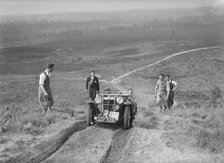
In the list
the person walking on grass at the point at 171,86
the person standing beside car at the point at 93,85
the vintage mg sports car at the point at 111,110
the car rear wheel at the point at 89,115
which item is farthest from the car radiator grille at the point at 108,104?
the person walking on grass at the point at 171,86

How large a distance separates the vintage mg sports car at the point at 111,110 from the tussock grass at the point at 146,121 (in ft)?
1.08

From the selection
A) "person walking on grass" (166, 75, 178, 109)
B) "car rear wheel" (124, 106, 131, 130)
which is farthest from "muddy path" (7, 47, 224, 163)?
"person walking on grass" (166, 75, 178, 109)

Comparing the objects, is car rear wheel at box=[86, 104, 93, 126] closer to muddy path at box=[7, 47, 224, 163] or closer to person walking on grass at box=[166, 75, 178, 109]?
muddy path at box=[7, 47, 224, 163]

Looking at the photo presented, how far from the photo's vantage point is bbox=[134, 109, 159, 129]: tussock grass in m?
13.5

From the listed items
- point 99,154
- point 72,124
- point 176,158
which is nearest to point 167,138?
point 176,158

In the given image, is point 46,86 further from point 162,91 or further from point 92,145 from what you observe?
point 162,91

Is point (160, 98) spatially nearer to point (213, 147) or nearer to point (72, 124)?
point (72, 124)

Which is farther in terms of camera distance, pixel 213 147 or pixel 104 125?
pixel 104 125

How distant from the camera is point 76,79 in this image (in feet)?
118

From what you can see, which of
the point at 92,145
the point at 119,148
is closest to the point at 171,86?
the point at 119,148

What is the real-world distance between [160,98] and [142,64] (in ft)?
100

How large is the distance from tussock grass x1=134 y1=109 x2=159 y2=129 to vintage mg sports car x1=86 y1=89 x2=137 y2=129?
0.33 meters

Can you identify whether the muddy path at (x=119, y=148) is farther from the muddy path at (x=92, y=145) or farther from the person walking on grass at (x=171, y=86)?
the person walking on grass at (x=171, y=86)

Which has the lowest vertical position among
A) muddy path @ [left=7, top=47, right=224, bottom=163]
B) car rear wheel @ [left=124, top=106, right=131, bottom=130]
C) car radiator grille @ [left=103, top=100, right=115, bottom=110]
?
muddy path @ [left=7, top=47, right=224, bottom=163]
